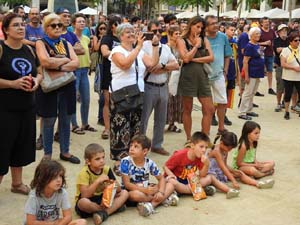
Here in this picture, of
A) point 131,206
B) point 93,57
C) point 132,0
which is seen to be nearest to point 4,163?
point 131,206

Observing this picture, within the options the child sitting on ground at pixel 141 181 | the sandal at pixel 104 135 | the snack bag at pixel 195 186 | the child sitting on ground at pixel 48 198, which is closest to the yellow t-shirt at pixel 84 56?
the sandal at pixel 104 135

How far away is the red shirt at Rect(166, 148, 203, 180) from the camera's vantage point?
4.75 m

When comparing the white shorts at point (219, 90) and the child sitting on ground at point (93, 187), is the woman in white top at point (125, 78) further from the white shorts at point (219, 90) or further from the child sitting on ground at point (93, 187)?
the white shorts at point (219, 90)

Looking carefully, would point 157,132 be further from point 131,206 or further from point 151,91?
point 131,206

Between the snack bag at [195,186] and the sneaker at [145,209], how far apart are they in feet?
1.96

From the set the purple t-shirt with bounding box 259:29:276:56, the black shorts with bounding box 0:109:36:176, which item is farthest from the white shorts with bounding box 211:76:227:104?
the purple t-shirt with bounding box 259:29:276:56

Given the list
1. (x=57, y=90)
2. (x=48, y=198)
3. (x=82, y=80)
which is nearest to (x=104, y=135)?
(x=82, y=80)

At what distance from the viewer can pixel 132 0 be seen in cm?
4303

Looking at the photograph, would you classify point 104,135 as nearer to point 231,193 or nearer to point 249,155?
point 249,155

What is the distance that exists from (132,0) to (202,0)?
11285 mm

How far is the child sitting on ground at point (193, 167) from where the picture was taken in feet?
15.2

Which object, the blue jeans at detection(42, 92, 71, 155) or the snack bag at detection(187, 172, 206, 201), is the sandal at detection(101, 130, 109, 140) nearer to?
the blue jeans at detection(42, 92, 71, 155)

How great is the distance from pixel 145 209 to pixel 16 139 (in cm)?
141

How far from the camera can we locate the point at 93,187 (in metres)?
4.00
